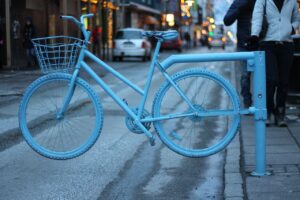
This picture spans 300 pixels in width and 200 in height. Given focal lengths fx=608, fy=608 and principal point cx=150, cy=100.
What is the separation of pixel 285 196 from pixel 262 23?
2.80 metres

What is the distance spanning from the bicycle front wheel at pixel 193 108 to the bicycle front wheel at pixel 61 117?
586mm

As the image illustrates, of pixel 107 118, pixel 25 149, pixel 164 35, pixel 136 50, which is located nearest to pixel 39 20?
pixel 136 50

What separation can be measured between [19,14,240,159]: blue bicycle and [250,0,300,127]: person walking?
1.54 m

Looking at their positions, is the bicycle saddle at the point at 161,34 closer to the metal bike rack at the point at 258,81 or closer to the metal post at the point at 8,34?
the metal bike rack at the point at 258,81

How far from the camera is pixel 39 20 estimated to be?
87.4ft

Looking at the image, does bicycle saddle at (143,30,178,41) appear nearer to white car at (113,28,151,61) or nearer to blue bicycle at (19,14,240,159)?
blue bicycle at (19,14,240,159)

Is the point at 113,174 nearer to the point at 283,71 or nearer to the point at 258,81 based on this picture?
the point at 258,81

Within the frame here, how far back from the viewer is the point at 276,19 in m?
6.86

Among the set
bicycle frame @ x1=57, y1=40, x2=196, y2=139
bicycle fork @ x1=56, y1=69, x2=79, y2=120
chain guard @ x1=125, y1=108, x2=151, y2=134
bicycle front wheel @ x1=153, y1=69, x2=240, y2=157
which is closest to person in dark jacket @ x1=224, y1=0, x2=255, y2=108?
bicycle front wheel @ x1=153, y1=69, x2=240, y2=157

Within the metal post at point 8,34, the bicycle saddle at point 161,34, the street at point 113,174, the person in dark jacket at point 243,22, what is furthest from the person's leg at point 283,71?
the metal post at point 8,34

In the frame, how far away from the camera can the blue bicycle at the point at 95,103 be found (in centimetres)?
520

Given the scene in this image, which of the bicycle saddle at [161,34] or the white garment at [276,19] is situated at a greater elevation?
the white garment at [276,19]

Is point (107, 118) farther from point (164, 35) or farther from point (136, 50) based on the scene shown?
point (136, 50)

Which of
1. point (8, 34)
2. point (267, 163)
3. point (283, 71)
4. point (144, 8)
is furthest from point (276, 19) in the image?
point (144, 8)
